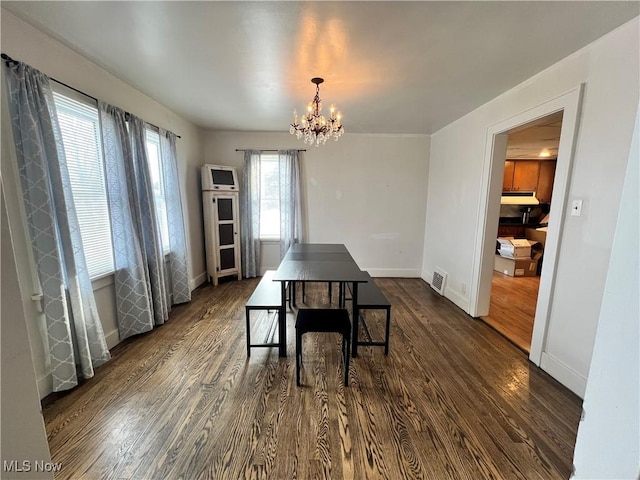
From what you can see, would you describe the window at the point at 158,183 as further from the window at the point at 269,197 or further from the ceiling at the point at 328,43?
the window at the point at 269,197

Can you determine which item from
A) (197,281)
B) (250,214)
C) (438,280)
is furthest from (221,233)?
(438,280)

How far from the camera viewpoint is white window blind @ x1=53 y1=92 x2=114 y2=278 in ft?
6.53

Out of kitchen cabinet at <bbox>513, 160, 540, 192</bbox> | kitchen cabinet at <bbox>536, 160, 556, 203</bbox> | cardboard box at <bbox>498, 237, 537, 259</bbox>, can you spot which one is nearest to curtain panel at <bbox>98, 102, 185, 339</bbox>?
cardboard box at <bbox>498, 237, 537, 259</bbox>

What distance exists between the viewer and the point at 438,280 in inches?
153

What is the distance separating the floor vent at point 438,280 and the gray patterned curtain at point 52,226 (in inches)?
155

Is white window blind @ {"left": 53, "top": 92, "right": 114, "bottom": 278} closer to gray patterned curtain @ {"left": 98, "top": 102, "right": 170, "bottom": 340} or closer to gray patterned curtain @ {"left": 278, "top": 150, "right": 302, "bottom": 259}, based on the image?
gray patterned curtain @ {"left": 98, "top": 102, "right": 170, "bottom": 340}

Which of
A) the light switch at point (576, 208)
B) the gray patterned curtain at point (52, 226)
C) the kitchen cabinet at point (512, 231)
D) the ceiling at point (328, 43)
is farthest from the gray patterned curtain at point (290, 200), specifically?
the kitchen cabinet at point (512, 231)

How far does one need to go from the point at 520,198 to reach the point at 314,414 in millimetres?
5897

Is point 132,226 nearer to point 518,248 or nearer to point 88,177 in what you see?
point 88,177

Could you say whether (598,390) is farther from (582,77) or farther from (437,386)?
(582,77)

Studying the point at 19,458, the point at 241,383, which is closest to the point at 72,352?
the point at 241,383

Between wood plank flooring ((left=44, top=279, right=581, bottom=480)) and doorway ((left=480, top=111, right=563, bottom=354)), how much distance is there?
0.75 metres

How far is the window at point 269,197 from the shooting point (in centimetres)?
433

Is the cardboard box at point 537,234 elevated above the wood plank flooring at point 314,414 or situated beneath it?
elevated above
